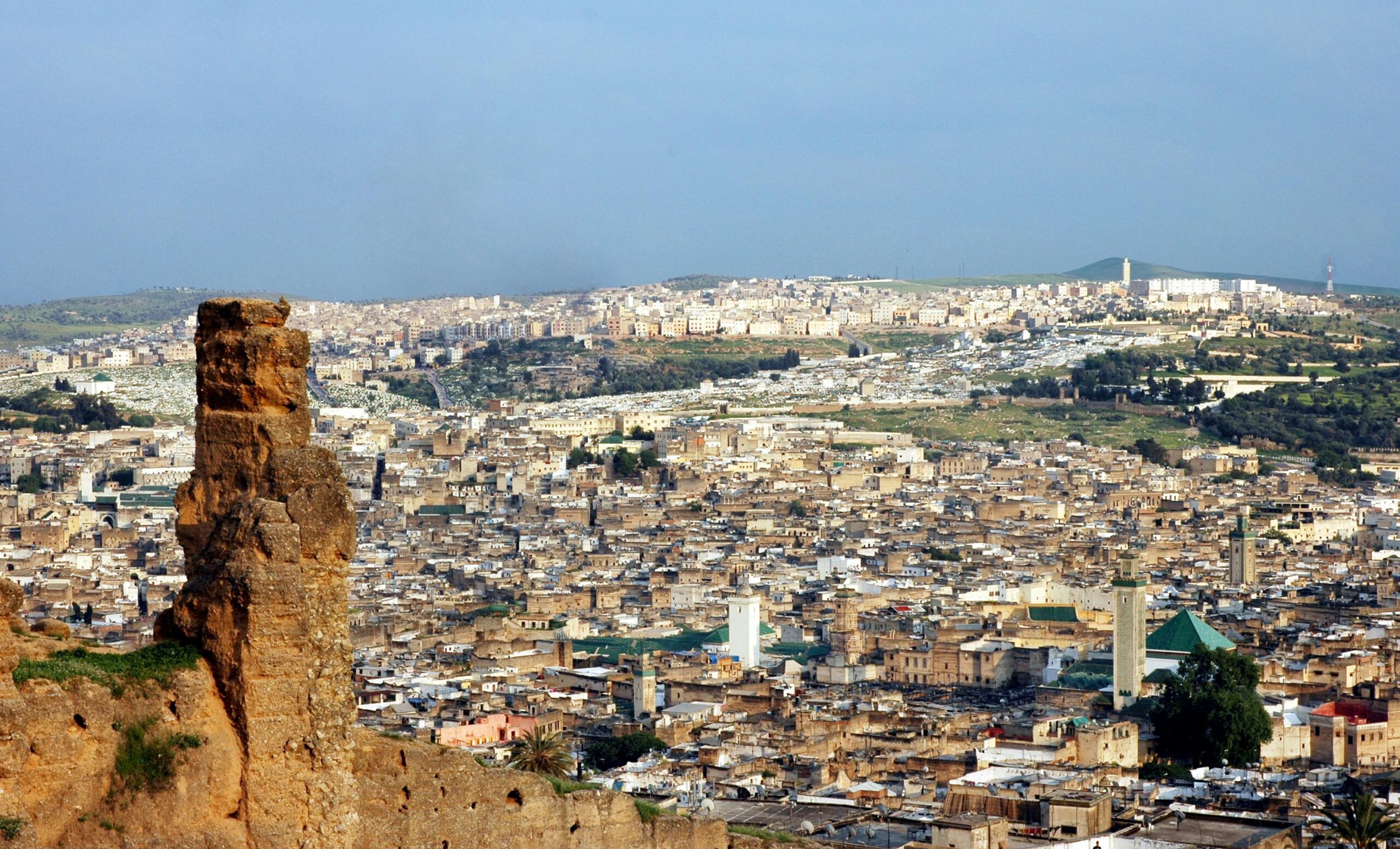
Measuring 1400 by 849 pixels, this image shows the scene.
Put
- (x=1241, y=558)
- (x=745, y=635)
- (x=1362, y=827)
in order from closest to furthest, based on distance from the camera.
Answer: (x=1362, y=827)
(x=745, y=635)
(x=1241, y=558)

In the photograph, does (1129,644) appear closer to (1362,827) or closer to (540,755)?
(1362,827)

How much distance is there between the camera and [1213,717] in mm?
33656

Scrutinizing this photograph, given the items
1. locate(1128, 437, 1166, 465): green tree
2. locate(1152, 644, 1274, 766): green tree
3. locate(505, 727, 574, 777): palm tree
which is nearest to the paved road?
locate(1128, 437, 1166, 465): green tree

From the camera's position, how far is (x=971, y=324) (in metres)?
163

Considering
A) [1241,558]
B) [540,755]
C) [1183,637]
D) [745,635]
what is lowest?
[745,635]

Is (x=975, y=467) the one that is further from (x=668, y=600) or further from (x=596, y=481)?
(x=668, y=600)

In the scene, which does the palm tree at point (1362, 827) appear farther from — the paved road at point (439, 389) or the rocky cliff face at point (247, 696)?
the paved road at point (439, 389)

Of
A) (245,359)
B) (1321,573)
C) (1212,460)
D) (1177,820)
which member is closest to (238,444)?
(245,359)

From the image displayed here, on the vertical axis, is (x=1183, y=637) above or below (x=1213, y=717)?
above

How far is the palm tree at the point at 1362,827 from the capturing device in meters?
22.5

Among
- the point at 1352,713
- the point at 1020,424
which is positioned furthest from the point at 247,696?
the point at 1020,424

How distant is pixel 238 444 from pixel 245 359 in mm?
406

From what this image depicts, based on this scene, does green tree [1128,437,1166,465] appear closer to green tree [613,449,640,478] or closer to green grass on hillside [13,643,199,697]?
green tree [613,449,640,478]

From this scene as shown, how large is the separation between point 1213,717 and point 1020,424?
68680 millimetres
